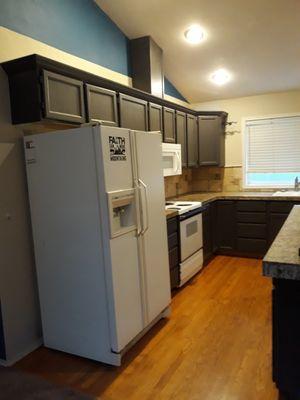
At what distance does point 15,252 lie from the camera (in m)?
2.38

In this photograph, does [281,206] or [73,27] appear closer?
[73,27]

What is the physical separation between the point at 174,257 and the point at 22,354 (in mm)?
1618

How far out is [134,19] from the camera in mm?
3324

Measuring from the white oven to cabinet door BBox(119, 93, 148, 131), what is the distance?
3.46 ft

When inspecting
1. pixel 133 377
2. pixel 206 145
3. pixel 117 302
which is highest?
pixel 206 145

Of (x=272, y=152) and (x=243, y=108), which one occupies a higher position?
(x=243, y=108)

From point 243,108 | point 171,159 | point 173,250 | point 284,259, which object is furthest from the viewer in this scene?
point 243,108

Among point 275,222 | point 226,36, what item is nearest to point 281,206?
point 275,222

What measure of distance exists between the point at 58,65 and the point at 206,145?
293cm

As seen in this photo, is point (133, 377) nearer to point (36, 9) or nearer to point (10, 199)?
point (10, 199)

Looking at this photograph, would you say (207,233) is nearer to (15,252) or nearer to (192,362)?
(192,362)

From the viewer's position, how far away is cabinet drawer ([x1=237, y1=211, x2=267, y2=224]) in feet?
14.3

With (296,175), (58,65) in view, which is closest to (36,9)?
(58,65)

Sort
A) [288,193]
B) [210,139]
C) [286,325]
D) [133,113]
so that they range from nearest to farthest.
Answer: [286,325], [133,113], [288,193], [210,139]
